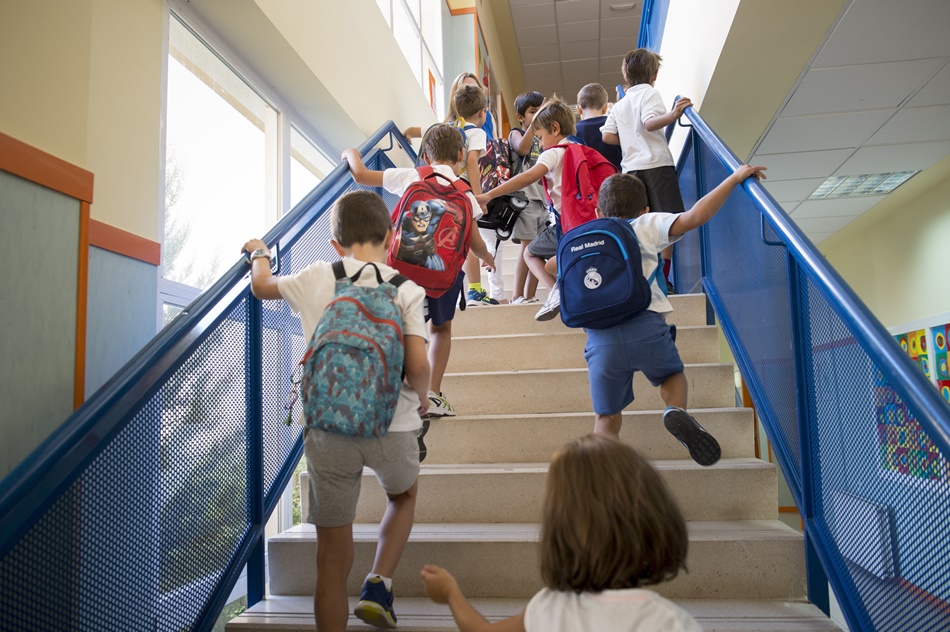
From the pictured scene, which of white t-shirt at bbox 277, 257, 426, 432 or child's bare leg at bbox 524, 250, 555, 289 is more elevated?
child's bare leg at bbox 524, 250, 555, 289

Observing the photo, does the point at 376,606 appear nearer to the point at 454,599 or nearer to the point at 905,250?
the point at 454,599

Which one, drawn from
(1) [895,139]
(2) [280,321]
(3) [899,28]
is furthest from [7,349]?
(1) [895,139]

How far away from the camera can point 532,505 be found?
2.71m

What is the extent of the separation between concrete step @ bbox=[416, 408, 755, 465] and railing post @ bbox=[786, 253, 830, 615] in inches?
24.1

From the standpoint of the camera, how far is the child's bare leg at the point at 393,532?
2111 mm

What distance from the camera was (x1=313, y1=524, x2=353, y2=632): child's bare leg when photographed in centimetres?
195

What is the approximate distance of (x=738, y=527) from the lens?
248 cm

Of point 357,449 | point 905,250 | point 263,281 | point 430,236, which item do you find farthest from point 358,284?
point 905,250

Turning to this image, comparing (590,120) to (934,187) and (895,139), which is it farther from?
(934,187)

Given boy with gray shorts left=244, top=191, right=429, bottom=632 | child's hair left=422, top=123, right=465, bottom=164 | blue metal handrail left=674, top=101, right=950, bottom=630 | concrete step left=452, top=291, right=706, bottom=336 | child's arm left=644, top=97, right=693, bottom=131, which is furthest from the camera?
concrete step left=452, top=291, right=706, bottom=336

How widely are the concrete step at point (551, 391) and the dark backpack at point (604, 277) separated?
0.75 m

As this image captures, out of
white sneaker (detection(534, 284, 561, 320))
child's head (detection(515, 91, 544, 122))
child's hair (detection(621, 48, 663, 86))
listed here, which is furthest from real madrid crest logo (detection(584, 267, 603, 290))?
child's head (detection(515, 91, 544, 122))

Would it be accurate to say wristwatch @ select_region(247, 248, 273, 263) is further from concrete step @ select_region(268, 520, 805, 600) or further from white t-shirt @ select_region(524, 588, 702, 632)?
white t-shirt @ select_region(524, 588, 702, 632)

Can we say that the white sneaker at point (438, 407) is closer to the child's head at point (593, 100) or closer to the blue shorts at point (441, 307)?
the blue shorts at point (441, 307)
